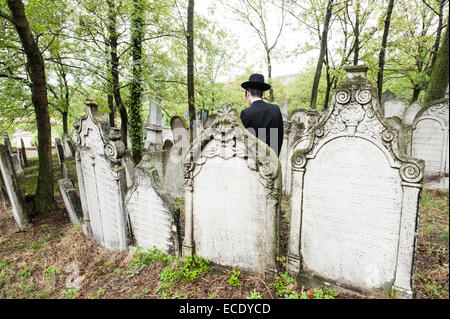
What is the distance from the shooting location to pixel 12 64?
6391mm

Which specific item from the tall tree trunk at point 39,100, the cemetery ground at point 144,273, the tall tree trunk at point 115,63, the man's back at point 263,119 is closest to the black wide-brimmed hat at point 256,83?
the man's back at point 263,119

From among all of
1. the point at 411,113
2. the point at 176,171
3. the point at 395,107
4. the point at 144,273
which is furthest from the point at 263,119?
the point at 395,107

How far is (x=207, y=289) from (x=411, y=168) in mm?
2861

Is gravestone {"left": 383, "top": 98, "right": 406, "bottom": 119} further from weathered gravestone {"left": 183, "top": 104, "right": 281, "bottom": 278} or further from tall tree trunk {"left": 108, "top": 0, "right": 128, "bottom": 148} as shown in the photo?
tall tree trunk {"left": 108, "top": 0, "right": 128, "bottom": 148}

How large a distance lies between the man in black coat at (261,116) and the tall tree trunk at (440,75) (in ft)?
14.5

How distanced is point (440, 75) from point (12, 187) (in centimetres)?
1025

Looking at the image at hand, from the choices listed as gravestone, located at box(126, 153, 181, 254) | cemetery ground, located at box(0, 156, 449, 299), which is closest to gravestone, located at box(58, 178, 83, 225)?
cemetery ground, located at box(0, 156, 449, 299)

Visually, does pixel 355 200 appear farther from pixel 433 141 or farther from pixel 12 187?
pixel 12 187

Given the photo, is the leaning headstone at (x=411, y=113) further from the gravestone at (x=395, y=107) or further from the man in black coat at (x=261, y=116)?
the man in black coat at (x=261, y=116)

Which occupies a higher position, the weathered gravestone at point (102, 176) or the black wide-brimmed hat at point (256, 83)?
the black wide-brimmed hat at point (256, 83)

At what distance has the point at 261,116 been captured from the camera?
3947 millimetres

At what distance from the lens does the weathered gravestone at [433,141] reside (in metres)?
5.74
